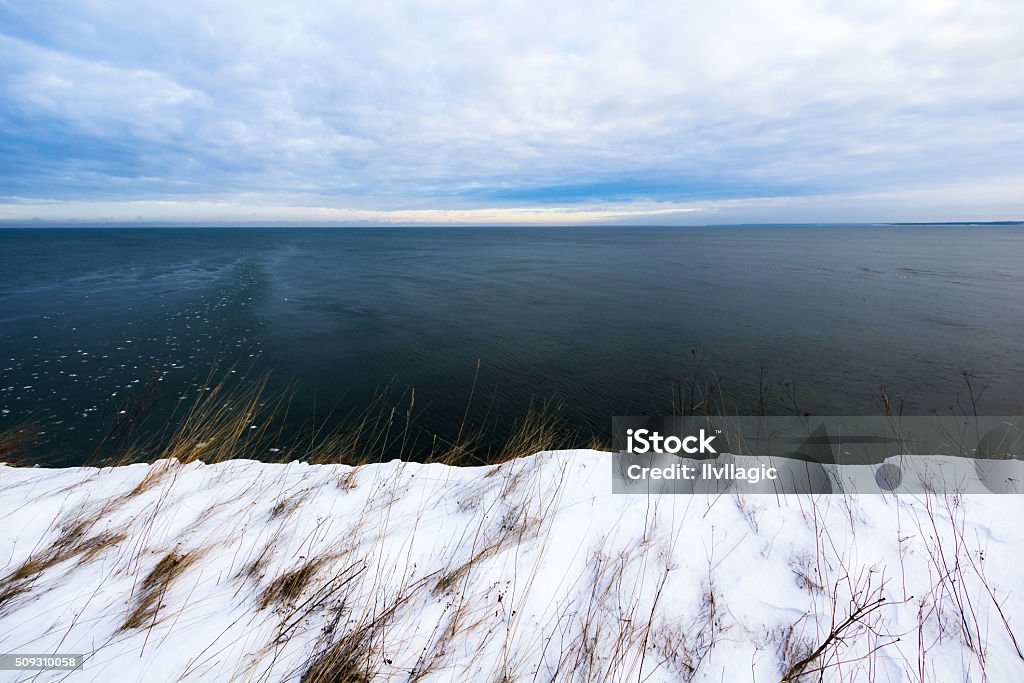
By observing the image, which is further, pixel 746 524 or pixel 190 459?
pixel 190 459

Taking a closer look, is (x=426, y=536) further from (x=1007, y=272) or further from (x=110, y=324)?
(x=1007, y=272)

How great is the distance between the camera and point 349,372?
40.6ft

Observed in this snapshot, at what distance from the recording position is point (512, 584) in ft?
10.9

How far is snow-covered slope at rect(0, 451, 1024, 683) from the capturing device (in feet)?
8.97

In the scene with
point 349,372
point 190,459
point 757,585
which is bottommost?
point 349,372

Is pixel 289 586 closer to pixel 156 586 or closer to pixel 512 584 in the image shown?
pixel 156 586

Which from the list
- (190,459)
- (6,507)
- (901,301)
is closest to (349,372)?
(190,459)

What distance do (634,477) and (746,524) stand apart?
1177 millimetres
